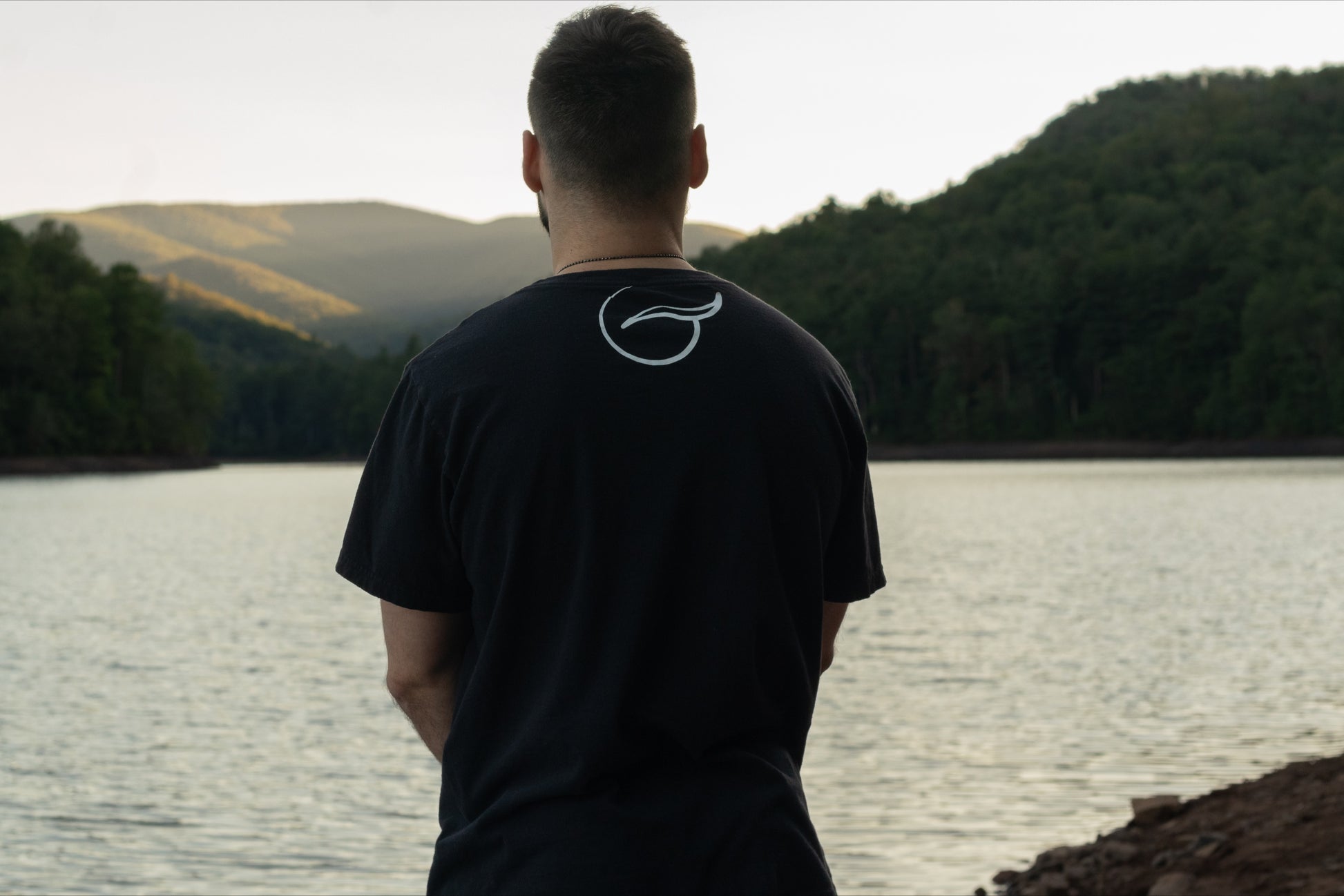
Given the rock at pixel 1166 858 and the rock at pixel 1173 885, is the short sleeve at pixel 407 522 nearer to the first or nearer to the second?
the rock at pixel 1173 885

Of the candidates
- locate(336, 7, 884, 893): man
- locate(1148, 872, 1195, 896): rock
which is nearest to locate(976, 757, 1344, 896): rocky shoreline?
locate(1148, 872, 1195, 896): rock

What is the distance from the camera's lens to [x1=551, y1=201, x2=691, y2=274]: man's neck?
190 centimetres

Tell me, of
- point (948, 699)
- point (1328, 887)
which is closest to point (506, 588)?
point (1328, 887)

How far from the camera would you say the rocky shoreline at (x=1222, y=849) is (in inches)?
228

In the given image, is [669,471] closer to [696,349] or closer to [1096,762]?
[696,349]

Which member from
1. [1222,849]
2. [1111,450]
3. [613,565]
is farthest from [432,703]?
[1111,450]

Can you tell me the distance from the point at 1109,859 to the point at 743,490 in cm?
589

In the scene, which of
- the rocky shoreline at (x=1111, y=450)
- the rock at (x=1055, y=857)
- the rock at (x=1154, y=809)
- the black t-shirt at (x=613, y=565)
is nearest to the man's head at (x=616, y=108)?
the black t-shirt at (x=613, y=565)

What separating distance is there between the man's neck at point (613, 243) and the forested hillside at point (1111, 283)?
100m

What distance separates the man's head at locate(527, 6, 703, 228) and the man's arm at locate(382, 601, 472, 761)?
1.96 ft

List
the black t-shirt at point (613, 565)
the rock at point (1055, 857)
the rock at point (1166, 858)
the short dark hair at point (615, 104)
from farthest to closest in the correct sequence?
the rock at point (1055, 857), the rock at point (1166, 858), the short dark hair at point (615, 104), the black t-shirt at point (613, 565)

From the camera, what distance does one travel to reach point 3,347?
102812 mm

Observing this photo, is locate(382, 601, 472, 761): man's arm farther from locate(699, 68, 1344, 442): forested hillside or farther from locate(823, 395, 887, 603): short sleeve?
locate(699, 68, 1344, 442): forested hillside

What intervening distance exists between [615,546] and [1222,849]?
18.3ft
